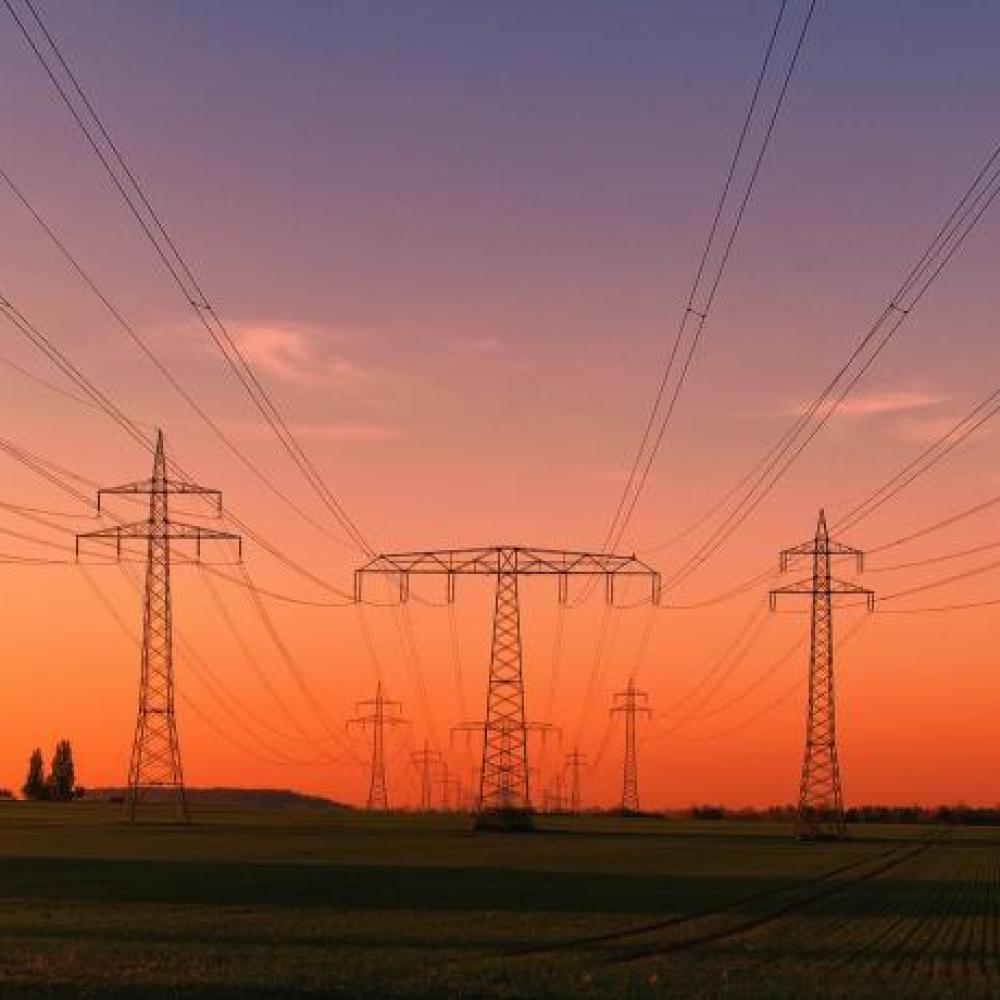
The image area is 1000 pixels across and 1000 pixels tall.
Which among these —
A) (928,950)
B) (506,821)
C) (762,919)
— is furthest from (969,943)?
(506,821)

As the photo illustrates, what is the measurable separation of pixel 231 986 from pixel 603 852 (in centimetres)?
7040

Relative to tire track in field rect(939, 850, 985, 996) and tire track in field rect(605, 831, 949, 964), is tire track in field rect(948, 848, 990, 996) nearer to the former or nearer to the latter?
tire track in field rect(939, 850, 985, 996)

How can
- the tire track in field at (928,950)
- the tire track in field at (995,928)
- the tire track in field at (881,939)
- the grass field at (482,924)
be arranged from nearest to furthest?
the grass field at (482,924)
the tire track in field at (928,950)
the tire track in field at (881,939)
the tire track in field at (995,928)

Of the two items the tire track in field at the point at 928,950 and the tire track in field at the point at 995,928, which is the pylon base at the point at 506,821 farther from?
the tire track in field at the point at 928,950

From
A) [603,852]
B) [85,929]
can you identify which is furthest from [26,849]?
[85,929]

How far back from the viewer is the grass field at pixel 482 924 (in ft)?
105

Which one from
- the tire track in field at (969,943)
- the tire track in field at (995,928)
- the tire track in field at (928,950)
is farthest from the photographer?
the tire track in field at (995,928)

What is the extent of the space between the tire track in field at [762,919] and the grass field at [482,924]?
14 centimetres

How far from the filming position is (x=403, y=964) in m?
34.2

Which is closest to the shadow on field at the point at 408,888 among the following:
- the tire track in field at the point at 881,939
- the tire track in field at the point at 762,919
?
the tire track in field at the point at 881,939

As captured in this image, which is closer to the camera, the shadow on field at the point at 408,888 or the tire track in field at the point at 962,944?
the tire track in field at the point at 962,944

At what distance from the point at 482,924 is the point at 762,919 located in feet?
28.9

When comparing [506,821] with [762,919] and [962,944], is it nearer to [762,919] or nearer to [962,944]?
[762,919]

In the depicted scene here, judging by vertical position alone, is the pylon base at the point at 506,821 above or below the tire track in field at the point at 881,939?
above
